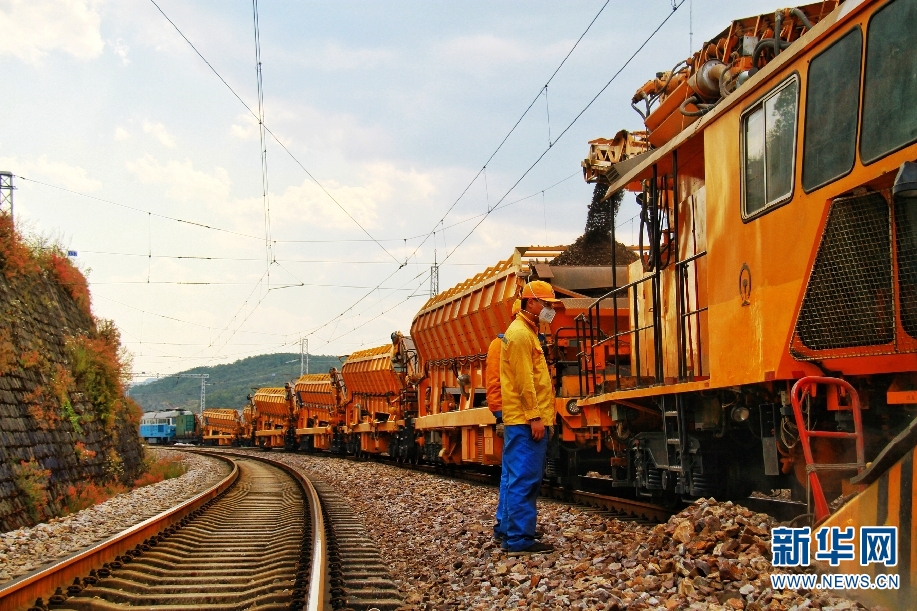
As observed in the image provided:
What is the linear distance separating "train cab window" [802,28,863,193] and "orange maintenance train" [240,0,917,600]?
0.04 feet

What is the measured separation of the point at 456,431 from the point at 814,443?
41.4 feet

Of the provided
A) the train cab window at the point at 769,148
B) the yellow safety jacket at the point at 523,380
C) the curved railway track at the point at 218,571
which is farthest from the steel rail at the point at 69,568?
the train cab window at the point at 769,148

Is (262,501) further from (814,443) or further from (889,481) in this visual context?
(889,481)

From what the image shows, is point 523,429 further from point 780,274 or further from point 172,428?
point 172,428

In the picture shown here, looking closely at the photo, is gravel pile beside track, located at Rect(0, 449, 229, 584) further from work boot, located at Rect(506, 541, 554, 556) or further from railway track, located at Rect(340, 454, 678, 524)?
railway track, located at Rect(340, 454, 678, 524)

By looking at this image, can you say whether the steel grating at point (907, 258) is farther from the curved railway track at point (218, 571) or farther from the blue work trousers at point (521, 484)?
the curved railway track at point (218, 571)

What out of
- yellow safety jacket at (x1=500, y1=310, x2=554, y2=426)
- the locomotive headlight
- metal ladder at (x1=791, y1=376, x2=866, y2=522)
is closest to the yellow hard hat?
yellow safety jacket at (x1=500, y1=310, x2=554, y2=426)

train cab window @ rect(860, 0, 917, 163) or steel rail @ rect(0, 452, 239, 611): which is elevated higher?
train cab window @ rect(860, 0, 917, 163)

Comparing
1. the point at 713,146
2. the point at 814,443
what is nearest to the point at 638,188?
the point at 713,146

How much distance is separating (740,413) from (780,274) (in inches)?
53.9

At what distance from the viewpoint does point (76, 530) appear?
10461 mm

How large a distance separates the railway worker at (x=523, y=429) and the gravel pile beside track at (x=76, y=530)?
155 inches

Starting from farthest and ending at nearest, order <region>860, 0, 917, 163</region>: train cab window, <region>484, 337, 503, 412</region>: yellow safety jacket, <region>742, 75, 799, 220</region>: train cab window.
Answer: <region>484, 337, 503, 412</region>: yellow safety jacket < <region>742, 75, 799, 220</region>: train cab window < <region>860, 0, 917, 163</region>: train cab window

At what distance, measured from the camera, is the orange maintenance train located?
4664 mm
